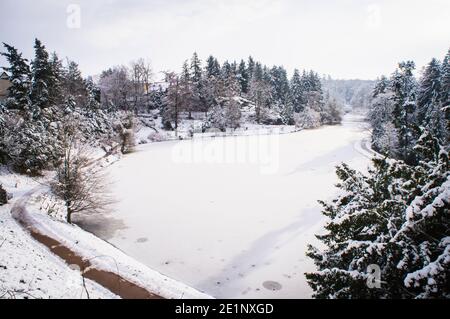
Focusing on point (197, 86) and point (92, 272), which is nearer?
point (92, 272)

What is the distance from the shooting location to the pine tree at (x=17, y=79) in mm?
30766

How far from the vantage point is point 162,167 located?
28.0 metres

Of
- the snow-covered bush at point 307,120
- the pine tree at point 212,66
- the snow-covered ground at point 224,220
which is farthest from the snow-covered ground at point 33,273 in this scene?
the pine tree at point 212,66

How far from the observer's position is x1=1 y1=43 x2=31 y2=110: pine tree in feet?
101

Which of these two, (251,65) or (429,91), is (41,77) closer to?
(429,91)

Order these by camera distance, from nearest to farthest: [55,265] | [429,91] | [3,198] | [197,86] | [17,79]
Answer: [55,265] < [3,198] < [17,79] < [429,91] < [197,86]

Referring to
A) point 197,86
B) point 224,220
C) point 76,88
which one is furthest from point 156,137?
point 224,220

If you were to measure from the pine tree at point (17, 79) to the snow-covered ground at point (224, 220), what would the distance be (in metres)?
13.6

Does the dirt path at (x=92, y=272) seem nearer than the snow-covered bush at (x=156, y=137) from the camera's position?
Yes

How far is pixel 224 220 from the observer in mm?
15320

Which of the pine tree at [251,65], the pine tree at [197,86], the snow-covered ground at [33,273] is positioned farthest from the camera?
the pine tree at [251,65]

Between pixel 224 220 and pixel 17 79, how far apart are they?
31.9 metres

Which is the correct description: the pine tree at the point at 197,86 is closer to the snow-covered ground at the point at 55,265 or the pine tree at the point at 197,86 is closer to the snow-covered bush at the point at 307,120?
the snow-covered bush at the point at 307,120
